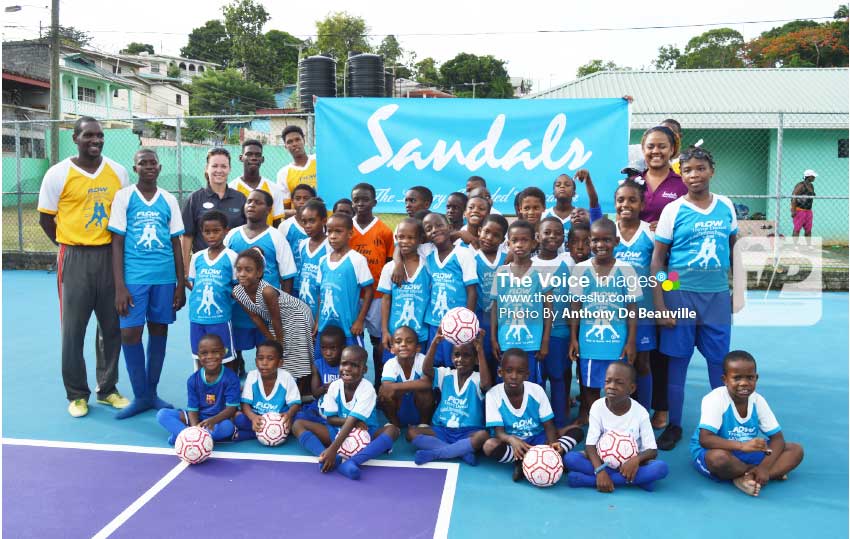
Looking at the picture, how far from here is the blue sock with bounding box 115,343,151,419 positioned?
4859 millimetres

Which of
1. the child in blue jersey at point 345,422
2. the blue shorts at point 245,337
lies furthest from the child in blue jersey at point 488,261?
the blue shorts at point 245,337

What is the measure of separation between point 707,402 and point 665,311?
26.6 inches

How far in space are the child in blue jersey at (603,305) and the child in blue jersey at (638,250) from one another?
0.47ft

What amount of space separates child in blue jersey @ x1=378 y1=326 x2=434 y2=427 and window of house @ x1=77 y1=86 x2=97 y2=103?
36.0m

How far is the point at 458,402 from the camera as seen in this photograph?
4.21 m

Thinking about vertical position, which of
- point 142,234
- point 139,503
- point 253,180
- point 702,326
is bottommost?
point 139,503

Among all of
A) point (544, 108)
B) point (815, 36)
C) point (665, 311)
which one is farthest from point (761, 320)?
point (815, 36)

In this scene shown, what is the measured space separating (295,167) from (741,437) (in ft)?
15.1

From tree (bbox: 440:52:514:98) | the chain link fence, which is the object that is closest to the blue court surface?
the chain link fence

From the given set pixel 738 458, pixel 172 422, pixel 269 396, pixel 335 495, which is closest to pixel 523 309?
pixel 738 458

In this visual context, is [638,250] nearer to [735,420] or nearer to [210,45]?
[735,420]

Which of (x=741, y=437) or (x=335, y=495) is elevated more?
(x=741, y=437)

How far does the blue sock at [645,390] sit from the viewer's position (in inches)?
177

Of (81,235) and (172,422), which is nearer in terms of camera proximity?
(172,422)
